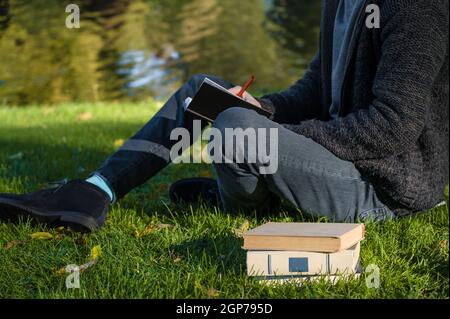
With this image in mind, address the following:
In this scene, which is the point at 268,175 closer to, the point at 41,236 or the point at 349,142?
the point at 349,142

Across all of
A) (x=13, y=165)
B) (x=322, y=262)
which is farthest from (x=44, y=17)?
(x=322, y=262)

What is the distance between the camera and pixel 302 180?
9.34 ft

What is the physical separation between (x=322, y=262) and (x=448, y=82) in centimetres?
105

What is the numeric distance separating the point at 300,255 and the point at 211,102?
2.97 ft

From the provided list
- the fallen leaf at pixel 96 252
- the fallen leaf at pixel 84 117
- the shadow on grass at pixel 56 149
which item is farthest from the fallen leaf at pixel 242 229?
the fallen leaf at pixel 84 117

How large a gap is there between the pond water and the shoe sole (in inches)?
263

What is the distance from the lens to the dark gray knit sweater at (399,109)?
106 inches

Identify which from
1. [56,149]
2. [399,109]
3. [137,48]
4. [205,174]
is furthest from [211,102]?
[137,48]

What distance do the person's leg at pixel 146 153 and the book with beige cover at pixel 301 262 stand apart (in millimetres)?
976

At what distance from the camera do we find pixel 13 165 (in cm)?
461

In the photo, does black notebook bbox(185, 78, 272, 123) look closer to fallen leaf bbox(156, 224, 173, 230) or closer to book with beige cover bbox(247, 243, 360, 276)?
fallen leaf bbox(156, 224, 173, 230)

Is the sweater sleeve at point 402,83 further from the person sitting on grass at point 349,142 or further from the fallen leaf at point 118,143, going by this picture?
the fallen leaf at point 118,143

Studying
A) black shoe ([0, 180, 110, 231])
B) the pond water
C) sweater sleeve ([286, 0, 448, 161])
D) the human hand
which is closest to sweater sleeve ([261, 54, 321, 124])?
the human hand
